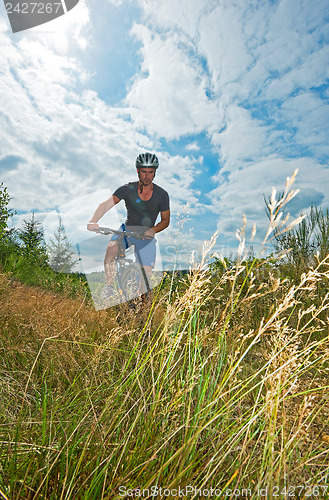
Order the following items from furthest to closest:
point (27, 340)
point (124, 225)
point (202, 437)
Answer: point (124, 225)
point (27, 340)
point (202, 437)

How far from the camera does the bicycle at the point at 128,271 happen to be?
200 inches

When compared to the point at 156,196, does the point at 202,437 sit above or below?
below

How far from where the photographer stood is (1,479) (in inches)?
49.6

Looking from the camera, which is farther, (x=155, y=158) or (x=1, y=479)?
(x=155, y=158)

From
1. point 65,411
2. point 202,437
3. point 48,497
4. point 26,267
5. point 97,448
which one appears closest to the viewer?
point 48,497

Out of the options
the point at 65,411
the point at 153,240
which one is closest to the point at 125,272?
the point at 153,240

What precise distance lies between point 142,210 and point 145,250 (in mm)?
803

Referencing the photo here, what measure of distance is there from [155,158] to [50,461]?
18.5ft

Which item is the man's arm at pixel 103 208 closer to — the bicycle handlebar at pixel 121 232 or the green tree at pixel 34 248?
the bicycle handlebar at pixel 121 232

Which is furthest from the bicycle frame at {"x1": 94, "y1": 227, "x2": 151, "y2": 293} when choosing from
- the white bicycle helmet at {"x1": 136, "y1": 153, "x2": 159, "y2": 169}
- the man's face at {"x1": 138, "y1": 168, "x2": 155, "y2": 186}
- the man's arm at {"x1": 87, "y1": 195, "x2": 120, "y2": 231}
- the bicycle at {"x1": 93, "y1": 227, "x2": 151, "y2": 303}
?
the white bicycle helmet at {"x1": 136, "y1": 153, "x2": 159, "y2": 169}

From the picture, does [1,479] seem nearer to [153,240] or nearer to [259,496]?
[259,496]

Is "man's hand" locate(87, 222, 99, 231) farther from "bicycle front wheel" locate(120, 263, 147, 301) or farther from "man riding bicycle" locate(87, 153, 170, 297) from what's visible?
"bicycle front wheel" locate(120, 263, 147, 301)

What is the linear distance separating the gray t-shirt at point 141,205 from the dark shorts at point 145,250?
13.8 inches

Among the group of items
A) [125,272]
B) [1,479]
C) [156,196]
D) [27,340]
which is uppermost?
[156,196]
